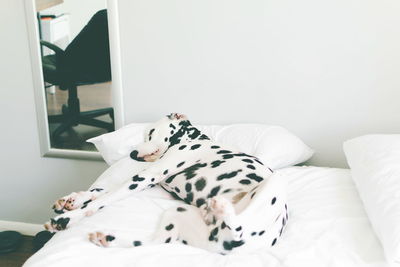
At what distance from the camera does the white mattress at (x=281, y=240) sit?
4.26 ft

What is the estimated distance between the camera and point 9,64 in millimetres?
2418

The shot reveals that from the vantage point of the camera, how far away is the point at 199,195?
163 cm

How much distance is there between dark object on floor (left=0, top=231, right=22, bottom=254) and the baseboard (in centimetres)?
6

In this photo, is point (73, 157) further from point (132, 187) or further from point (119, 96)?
point (132, 187)

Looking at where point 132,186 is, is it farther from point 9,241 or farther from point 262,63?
point 9,241

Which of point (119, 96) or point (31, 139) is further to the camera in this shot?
point (31, 139)

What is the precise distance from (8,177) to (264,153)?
1.57m

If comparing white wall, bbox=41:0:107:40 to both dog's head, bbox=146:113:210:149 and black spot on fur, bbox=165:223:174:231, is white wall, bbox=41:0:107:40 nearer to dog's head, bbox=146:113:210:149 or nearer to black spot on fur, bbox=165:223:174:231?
dog's head, bbox=146:113:210:149

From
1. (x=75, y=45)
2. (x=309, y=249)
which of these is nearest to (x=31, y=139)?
(x=75, y=45)

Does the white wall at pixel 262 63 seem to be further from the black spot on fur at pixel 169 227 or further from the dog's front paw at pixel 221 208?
the dog's front paw at pixel 221 208

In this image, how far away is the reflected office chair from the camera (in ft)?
7.53

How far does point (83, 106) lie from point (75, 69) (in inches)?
8.1

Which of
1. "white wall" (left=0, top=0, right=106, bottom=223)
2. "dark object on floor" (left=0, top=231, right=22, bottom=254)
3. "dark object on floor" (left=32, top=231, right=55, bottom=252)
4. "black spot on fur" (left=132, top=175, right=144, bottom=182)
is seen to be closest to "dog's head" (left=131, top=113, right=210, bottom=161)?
"black spot on fur" (left=132, top=175, right=144, bottom=182)

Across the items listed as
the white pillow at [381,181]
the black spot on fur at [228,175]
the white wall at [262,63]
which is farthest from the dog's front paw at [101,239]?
the white wall at [262,63]
